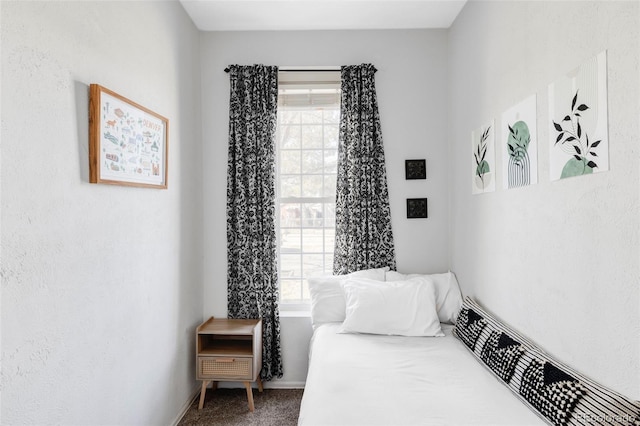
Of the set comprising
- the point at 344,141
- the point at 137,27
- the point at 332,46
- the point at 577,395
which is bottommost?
the point at 577,395

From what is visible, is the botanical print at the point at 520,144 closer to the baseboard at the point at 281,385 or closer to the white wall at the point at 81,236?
the white wall at the point at 81,236

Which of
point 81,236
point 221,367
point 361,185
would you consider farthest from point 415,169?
point 81,236

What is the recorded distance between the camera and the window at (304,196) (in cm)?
332

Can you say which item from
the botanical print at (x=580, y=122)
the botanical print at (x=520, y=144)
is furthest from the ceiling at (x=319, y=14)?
the botanical print at (x=580, y=122)

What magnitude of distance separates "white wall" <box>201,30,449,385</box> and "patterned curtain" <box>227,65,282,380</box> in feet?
0.33

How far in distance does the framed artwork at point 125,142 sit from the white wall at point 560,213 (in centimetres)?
196

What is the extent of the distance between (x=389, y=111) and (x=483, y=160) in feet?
3.17

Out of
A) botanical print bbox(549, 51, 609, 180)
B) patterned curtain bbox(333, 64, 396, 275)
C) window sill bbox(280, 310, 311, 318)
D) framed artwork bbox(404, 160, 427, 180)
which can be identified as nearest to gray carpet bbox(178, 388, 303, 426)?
window sill bbox(280, 310, 311, 318)

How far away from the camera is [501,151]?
7.41 feet

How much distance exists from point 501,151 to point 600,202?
864mm

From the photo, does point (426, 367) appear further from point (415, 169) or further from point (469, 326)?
point (415, 169)

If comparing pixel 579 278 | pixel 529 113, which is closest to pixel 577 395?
pixel 579 278

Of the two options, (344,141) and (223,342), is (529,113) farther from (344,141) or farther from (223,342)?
(223,342)

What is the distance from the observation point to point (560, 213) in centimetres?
170
